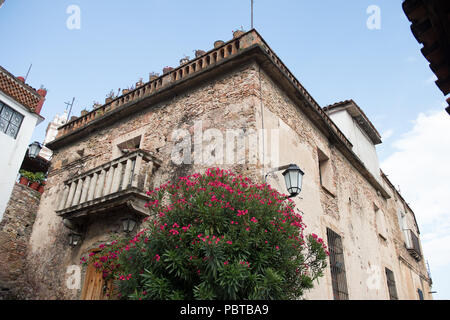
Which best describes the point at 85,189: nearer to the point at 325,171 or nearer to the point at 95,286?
the point at 95,286

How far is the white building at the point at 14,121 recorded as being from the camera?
11227 millimetres

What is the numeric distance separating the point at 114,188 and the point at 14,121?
7641 mm

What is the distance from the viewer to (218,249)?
4082mm

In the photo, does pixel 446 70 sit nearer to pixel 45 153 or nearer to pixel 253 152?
pixel 253 152

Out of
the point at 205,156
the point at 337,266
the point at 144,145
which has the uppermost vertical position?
the point at 144,145

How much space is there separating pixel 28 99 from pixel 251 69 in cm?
1011

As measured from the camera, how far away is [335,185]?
941 centimetres

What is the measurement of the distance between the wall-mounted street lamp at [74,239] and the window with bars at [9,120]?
250 inches

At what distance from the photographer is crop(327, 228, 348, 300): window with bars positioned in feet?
25.9

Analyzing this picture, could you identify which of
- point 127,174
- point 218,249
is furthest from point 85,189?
point 218,249

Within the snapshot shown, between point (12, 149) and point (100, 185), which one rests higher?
point (12, 149)

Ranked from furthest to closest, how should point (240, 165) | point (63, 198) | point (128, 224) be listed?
1. point (63, 198)
2. point (128, 224)
3. point (240, 165)

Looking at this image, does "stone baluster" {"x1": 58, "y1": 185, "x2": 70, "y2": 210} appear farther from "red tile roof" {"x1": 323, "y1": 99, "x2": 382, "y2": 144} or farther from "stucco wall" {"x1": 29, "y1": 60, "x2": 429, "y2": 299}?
"red tile roof" {"x1": 323, "y1": 99, "x2": 382, "y2": 144}

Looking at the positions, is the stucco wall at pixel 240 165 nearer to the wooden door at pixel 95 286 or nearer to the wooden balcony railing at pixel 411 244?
the wooden door at pixel 95 286
